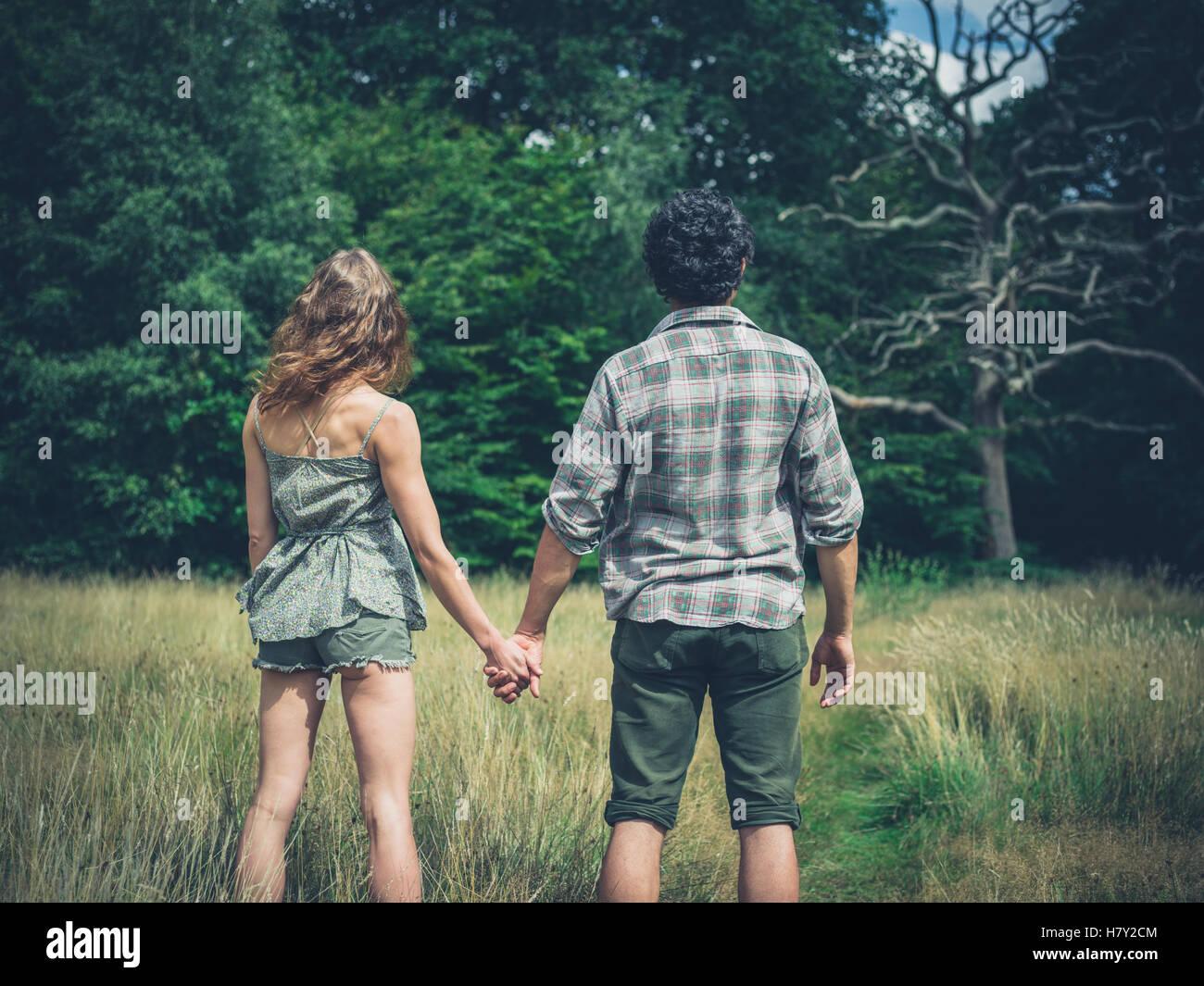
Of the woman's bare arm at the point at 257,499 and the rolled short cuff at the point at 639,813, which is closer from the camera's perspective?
the rolled short cuff at the point at 639,813

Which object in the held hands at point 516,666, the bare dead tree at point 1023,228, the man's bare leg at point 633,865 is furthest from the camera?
the bare dead tree at point 1023,228

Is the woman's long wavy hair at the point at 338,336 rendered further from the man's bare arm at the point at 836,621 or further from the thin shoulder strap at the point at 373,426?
the man's bare arm at the point at 836,621

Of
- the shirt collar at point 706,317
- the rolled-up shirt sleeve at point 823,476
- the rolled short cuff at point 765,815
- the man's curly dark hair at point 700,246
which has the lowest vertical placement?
the rolled short cuff at point 765,815


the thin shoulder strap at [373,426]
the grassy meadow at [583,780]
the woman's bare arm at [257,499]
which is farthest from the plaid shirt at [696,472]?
the grassy meadow at [583,780]

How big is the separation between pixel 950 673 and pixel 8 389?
560 inches

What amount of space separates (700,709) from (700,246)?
1.15 meters

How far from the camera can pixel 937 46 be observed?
16.4 meters

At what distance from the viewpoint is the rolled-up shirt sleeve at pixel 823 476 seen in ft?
8.27

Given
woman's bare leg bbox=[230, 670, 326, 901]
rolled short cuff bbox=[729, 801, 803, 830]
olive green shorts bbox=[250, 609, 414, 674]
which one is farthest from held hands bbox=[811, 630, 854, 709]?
woman's bare leg bbox=[230, 670, 326, 901]

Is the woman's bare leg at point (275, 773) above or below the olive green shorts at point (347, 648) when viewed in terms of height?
below

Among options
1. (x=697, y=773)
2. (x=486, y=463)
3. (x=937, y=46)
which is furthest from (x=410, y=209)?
(x=697, y=773)

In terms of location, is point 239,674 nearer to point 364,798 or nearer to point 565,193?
point 364,798

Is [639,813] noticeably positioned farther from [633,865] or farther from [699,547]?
[699,547]

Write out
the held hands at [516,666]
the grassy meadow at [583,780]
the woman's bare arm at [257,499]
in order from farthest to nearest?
the grassy meadow at [583,780]
the held hands at [516,666]
the woman's bare arm at [257,499]
